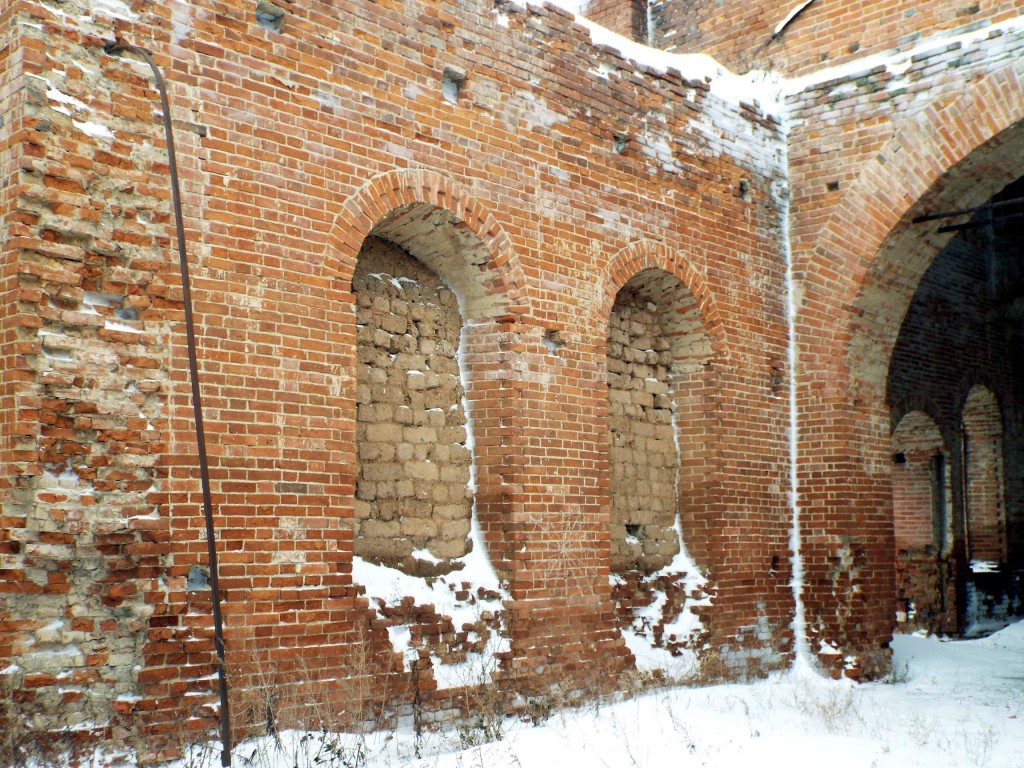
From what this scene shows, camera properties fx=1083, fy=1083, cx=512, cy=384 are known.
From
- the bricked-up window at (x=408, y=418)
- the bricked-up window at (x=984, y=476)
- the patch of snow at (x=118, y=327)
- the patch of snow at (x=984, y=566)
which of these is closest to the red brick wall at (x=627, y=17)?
the bricked-up window at (x=408, y=418)

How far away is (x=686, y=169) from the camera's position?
9578 mm

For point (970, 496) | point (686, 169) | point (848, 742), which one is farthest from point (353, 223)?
point (970, 496)

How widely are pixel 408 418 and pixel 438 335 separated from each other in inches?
28.3

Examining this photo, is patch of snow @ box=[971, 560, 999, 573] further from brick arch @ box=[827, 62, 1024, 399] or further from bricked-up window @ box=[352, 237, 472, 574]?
bricked-up window @ box=[352, 237, 472, 574]

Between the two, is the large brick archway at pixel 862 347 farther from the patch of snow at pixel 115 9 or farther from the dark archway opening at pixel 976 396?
the patch of snow at pixel 115 9

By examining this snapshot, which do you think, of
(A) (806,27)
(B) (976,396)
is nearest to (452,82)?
(A) (806,27)

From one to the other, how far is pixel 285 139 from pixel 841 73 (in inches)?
237

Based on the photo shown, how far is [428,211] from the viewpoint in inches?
289

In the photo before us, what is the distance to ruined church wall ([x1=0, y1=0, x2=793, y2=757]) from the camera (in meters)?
5.43

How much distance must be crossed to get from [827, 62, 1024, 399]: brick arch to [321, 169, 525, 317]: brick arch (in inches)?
150

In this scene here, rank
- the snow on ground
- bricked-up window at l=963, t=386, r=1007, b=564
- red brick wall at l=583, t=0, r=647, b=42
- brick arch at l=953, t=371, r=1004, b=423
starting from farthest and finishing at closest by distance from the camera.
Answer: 1. bricked-up window at l=963, t=386, r=1007, b=564
2. brick arch at l=953, t=371, r=1004, b=423
3. red brick wall at l=583, t=0, r=647, b=42
4. the snow on ground

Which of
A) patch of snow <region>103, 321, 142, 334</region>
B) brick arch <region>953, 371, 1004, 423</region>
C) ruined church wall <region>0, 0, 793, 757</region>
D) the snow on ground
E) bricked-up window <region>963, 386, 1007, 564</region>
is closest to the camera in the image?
ruined church wall <region>0, 0, 793, 757</region>

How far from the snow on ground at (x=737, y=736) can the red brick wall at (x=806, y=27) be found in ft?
19.0

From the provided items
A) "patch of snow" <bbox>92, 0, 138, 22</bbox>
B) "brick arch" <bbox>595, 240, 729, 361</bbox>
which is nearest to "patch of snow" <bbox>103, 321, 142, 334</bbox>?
"patch of snow" <bbox>92, 0, 138, 22</bbox>
